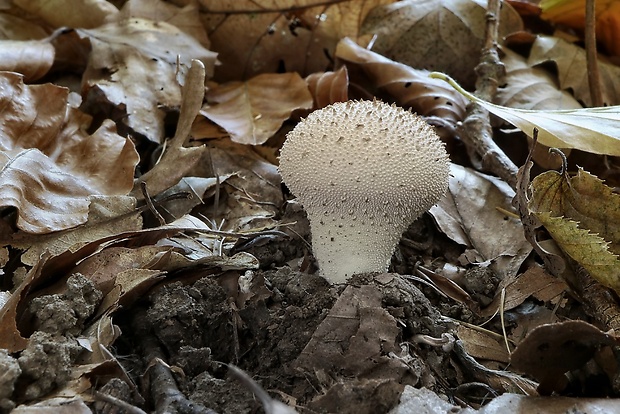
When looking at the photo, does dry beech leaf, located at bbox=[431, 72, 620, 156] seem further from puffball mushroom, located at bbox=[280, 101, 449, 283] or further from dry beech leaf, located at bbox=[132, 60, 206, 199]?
dry beech leaf, located at bbox=[132, 60, 206, 199]

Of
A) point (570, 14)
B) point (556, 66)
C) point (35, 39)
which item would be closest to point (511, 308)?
point (556, 66)

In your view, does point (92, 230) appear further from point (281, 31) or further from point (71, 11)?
point (281, 31)

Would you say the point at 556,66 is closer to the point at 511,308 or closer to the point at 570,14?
the point at 570,14

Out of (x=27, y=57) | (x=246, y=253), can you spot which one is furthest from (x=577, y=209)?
(x=27, y=57)

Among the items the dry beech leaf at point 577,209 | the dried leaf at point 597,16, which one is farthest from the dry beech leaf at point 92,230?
the dried leaf at point 597,16

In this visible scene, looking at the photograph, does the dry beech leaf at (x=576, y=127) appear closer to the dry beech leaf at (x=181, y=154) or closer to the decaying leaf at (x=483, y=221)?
the decaying leaf at (x=483, y=221)
